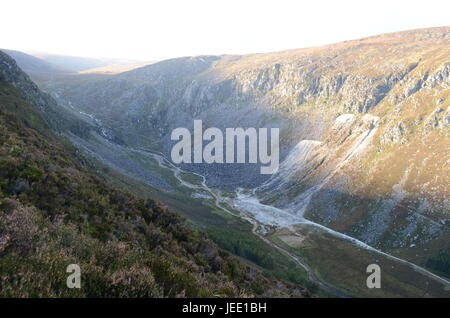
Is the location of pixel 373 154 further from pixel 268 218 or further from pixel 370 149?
pixel 268 218

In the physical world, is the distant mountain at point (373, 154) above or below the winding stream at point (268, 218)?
above

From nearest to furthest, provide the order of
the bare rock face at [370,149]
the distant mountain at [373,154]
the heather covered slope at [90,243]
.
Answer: the heather covered slope at [90,243] < the distant mountain at [373,154] < the bare rock face at [370,149]

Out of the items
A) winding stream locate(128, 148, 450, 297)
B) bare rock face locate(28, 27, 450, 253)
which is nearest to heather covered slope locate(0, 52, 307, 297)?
winding stream locate(128, 148, 450, 297)

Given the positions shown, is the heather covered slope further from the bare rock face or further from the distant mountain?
the bare rock face

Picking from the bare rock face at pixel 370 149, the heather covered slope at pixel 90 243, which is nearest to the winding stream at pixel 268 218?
the bare rock face at pixel 370 149

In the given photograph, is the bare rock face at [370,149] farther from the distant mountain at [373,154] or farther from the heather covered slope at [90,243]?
the heather covered slope at [90,243]
